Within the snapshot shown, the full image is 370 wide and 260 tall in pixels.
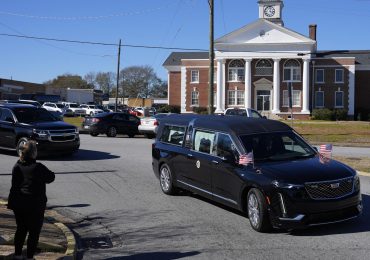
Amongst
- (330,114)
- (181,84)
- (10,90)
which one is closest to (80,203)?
(330,114)

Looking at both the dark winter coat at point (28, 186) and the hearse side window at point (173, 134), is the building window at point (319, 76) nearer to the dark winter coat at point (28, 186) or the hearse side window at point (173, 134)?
the hearse side window at point (173, 134)

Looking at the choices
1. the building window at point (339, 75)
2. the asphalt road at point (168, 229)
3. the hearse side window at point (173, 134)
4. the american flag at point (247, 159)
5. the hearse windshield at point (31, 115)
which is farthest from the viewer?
the building window at point (339, 75)

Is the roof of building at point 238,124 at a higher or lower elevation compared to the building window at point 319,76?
lower

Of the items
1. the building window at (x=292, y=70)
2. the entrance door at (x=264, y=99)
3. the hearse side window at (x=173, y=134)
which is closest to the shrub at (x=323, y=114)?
the building window at (x=292, y=70)

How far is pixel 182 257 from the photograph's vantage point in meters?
6.69

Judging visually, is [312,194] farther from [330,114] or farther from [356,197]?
[330,114]

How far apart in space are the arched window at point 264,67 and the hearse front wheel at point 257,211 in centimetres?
6502

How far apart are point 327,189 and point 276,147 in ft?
5.01

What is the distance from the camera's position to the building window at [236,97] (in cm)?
7212

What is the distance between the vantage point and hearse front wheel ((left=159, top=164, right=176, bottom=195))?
11.0 meters

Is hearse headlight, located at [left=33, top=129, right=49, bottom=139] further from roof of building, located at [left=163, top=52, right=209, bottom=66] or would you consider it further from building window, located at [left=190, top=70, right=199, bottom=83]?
roof of building, located at [left=163, top=52, right=209, bottom=66]

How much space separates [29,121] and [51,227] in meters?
10.0

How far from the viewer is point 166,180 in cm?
1116

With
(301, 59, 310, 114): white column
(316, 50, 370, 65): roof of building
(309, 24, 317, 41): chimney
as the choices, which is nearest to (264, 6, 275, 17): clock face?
(309, 24, 317, 41): chimney
